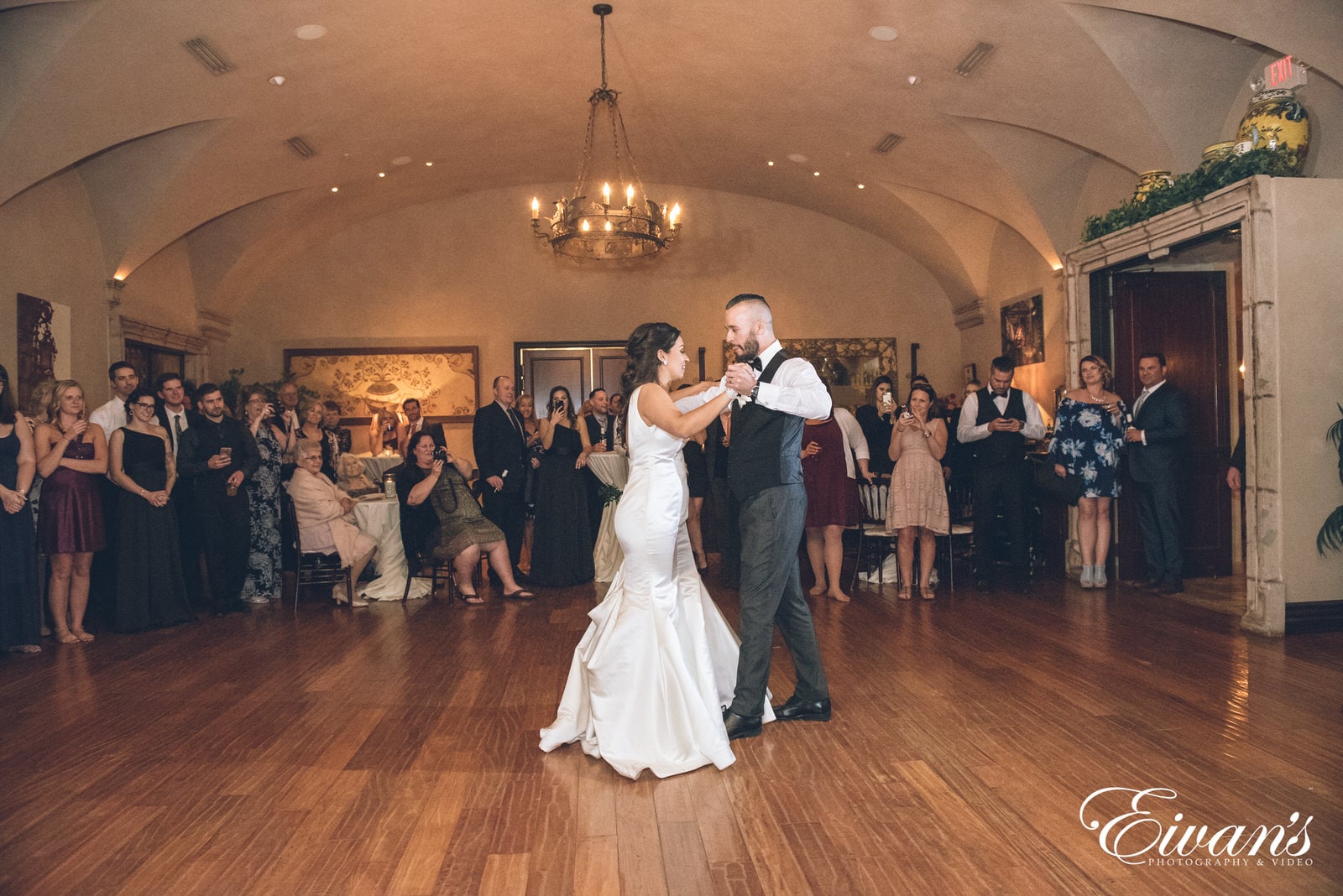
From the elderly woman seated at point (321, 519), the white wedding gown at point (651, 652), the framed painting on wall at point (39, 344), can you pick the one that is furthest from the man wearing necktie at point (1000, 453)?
the framed painting on wall at point (39, 344)

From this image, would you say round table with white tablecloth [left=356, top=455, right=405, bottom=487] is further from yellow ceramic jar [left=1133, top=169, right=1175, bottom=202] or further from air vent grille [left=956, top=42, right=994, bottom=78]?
yellow ceramic jar [left=1133, top=169, right=1175, bottom=202]

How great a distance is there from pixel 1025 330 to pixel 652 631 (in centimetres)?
853

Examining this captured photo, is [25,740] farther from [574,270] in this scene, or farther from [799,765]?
[574,270]

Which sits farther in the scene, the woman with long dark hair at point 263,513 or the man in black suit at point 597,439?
the man in black suit at point 597,439

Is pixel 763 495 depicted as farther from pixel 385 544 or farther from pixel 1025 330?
pixel 1025 330

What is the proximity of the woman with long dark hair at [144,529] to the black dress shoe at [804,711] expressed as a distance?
416 centimetres

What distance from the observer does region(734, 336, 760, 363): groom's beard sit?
3.38m

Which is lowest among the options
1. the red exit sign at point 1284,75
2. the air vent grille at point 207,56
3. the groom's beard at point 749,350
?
the groom's beard at point 749,350

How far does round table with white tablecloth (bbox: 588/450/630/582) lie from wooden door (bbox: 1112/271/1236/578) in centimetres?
364

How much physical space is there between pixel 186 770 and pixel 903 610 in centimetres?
408

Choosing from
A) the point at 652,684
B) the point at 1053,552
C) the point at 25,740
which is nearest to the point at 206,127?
the point at 25,740

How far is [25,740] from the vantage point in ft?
11.6

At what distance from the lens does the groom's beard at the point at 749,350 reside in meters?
3.38

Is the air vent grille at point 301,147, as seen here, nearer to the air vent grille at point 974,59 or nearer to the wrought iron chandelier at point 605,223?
the wrought iron chandelier at point 605,223
